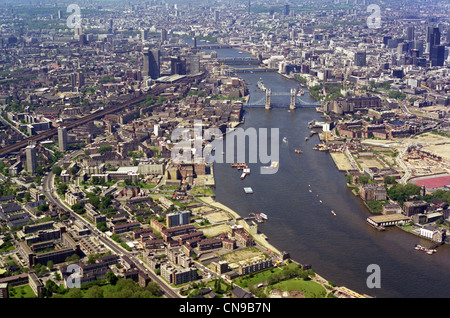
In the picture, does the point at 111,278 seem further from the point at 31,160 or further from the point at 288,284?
the point at 31,160

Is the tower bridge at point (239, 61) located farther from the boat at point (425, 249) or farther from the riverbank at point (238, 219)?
Result: the boat at point (425, 249)

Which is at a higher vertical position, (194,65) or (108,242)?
(194,65)

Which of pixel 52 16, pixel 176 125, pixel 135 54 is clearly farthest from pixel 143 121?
pixel 52 16

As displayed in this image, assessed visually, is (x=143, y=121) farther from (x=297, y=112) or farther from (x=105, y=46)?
(x=105, y=46)

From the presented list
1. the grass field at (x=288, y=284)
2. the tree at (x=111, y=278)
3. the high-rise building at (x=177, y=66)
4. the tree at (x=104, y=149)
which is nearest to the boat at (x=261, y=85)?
the high-rise building at (x=177, y=66)

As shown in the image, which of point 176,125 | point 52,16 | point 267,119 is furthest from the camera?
point 52,16

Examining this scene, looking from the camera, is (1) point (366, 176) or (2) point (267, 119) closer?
(1) point (366, 176)

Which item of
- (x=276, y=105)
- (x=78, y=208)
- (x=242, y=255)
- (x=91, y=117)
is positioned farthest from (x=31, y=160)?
(x=276, y=105)

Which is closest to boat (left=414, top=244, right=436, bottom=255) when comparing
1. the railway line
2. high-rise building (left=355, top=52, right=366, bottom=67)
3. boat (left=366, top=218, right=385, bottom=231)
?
boat (left=366, top=218, right=385, bottom=231)
